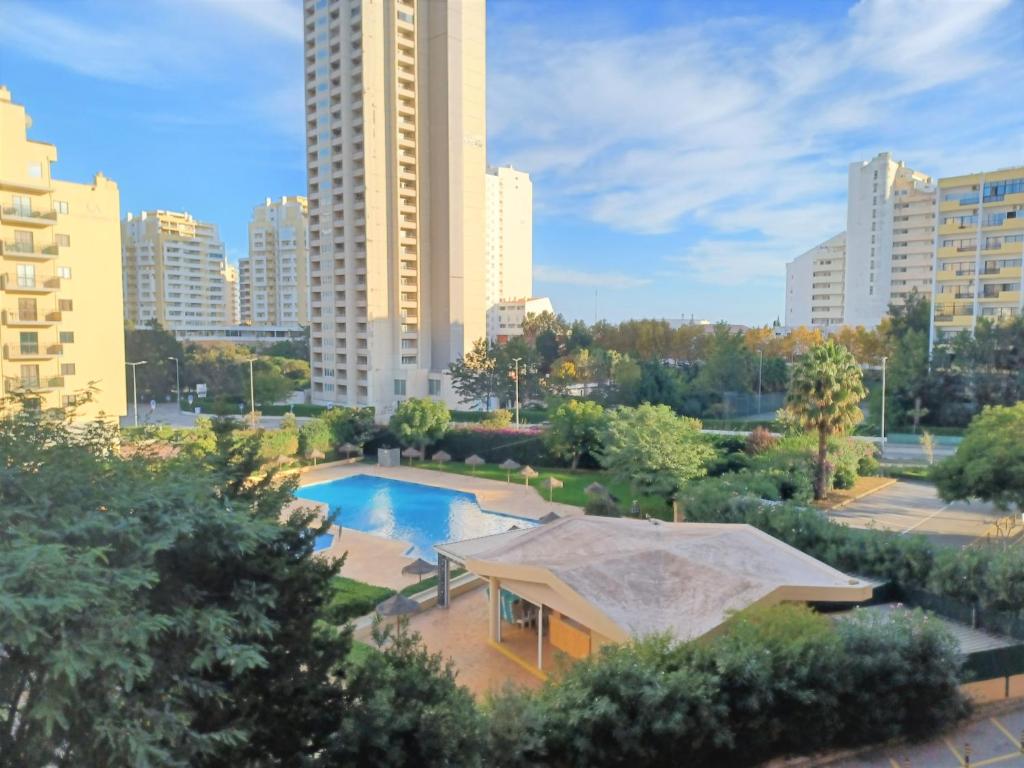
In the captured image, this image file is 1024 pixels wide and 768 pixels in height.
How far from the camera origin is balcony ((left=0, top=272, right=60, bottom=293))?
33.4 metres

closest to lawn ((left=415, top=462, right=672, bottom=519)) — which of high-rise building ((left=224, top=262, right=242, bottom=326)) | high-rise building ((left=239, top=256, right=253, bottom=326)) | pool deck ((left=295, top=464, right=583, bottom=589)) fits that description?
pool deck ((left=295, top=464, right=583, bottom=589))

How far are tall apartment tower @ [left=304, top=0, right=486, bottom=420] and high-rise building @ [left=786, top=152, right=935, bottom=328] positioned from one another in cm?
4893

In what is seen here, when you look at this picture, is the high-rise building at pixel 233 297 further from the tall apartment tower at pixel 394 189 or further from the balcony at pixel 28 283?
the balcony at pixel 28 283

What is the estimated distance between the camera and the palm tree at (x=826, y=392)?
1019 inches

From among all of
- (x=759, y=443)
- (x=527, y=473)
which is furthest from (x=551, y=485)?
(x=759, y=443)

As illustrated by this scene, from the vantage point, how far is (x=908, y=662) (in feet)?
35.4

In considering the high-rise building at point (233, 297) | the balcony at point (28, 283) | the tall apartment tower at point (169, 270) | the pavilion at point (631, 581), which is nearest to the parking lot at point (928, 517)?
the pavilion at point (631, 581)

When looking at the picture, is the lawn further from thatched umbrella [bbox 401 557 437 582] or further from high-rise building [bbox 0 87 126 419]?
high-rise building [bbox 0 87 126 419]

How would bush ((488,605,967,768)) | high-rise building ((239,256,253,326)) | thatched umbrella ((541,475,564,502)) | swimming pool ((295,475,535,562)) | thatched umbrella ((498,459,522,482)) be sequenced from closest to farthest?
bush ((488,605,967,768)), swimming pool ((295,475,535,562)), thatched umbrella ((541,475,564,502)), thatched umbrella ((498,459,522,482)), high-rise building ((239,256,253,326))

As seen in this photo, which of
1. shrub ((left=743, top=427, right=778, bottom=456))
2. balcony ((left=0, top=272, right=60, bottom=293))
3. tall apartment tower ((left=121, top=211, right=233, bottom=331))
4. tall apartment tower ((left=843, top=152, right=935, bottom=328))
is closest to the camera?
shrub ((left=743, top=427, right=778, bottom=456))

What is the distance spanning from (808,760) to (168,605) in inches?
372

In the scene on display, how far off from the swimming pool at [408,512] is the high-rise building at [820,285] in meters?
75.2

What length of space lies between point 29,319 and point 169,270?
7536cm

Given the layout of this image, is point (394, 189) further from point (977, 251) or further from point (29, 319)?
point (977, 251)
